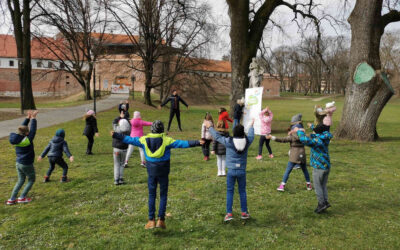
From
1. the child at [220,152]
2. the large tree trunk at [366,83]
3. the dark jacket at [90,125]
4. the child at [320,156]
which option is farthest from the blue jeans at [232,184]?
the large tree trunk at [366,83]

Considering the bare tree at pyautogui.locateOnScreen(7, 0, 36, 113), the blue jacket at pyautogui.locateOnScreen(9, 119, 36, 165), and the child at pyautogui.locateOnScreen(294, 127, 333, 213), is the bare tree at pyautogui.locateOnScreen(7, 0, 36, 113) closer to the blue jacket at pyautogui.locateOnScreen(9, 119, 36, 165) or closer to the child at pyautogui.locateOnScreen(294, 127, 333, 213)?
the blue jacket at pyautogui.locateOnScreen(9, 119, 36, 165)

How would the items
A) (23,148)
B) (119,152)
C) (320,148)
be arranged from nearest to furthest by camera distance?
1. (320,148)
2. (23,148)
3. (119,152)

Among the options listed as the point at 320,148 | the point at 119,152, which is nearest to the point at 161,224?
the point at 119,152

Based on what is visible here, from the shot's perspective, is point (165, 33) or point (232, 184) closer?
point (232, 184)

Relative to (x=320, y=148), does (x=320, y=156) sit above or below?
below

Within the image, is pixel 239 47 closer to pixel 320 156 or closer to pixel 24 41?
pixel 320 156

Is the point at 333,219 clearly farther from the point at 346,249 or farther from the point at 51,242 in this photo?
the point at 51,242

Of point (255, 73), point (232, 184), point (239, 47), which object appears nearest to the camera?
point (232, 184)

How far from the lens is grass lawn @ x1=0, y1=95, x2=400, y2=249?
469 centimetres

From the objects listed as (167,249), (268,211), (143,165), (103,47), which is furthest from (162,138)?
(103,47)

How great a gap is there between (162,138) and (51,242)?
2.43 meters

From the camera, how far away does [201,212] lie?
573cm

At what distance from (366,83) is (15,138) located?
47.3 feet

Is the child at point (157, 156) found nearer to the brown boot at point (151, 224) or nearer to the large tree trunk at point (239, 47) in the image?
the brown boot at point (151, 224)
